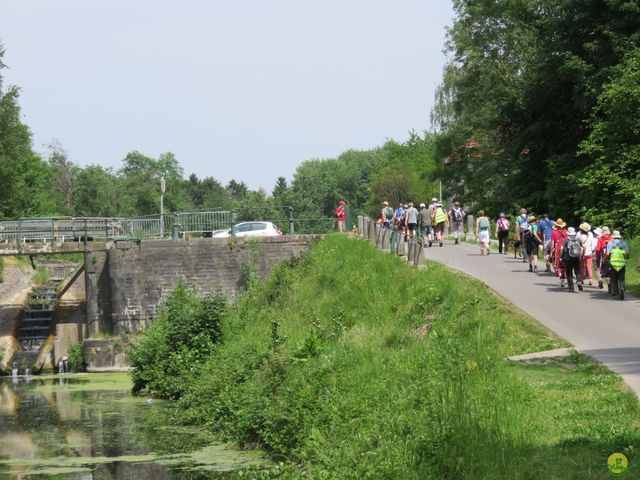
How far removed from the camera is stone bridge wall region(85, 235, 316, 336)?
45500 mm

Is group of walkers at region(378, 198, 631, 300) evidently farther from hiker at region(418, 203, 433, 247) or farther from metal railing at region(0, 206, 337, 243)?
metal railing at region(0, 206, 337, 243)

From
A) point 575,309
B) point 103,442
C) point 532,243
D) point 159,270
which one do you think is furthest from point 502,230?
point 103,442

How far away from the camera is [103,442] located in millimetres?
24062

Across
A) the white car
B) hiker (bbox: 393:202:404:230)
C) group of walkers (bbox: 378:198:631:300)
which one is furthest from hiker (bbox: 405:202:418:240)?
the white car

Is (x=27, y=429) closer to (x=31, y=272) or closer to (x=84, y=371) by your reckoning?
(x=84, y=371)

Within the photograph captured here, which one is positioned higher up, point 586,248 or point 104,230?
point 104,230

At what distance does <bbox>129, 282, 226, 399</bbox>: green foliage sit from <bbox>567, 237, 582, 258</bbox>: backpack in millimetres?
10185

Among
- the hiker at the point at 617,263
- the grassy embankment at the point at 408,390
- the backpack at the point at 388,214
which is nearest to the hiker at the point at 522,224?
the grassy embankment at the point at 408,390

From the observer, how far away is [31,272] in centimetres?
5834

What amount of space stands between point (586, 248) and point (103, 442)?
1340 centimetres

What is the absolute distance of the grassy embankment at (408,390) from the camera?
13422 millimetres

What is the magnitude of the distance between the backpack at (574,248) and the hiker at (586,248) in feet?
2.07

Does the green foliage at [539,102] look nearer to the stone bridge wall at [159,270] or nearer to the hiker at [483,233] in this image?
the hiker at [483,233]

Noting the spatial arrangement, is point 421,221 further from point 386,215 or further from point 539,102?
point 539,102
